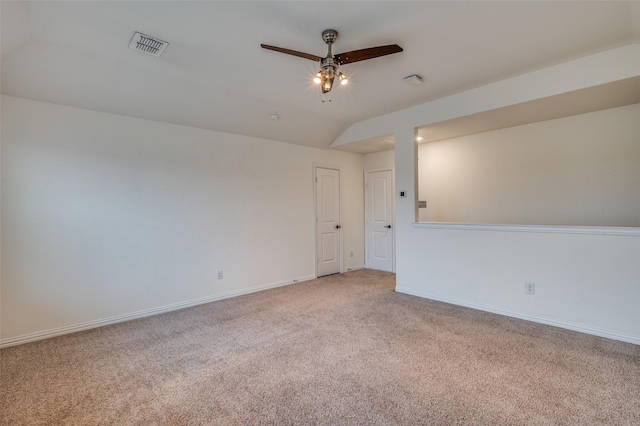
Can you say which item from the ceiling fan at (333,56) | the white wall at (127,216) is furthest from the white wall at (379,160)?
the ceiling fan at (333,56)

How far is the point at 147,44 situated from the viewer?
8.24 ft

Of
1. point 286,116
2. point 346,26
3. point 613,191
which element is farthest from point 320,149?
point 613,191

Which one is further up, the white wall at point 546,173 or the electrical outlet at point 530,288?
the white wall at point 546,173

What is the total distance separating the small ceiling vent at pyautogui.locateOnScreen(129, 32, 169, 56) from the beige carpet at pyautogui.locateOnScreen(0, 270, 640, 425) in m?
2.72

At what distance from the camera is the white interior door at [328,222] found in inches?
217

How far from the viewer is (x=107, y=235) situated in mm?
3365

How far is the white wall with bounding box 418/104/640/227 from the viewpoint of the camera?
3.51 m

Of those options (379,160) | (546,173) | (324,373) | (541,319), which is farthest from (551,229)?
(379,160)

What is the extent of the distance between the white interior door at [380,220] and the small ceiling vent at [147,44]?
4.38 metres

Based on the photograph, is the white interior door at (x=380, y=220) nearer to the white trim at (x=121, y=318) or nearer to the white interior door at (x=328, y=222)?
the white interior door at (x=328, y=222)

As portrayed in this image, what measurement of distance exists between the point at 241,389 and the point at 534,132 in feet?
15.5

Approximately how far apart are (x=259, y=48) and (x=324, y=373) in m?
2.80

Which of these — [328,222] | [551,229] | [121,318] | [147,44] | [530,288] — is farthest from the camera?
[328,222]

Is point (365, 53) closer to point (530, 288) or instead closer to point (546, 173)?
point (530, 288)
